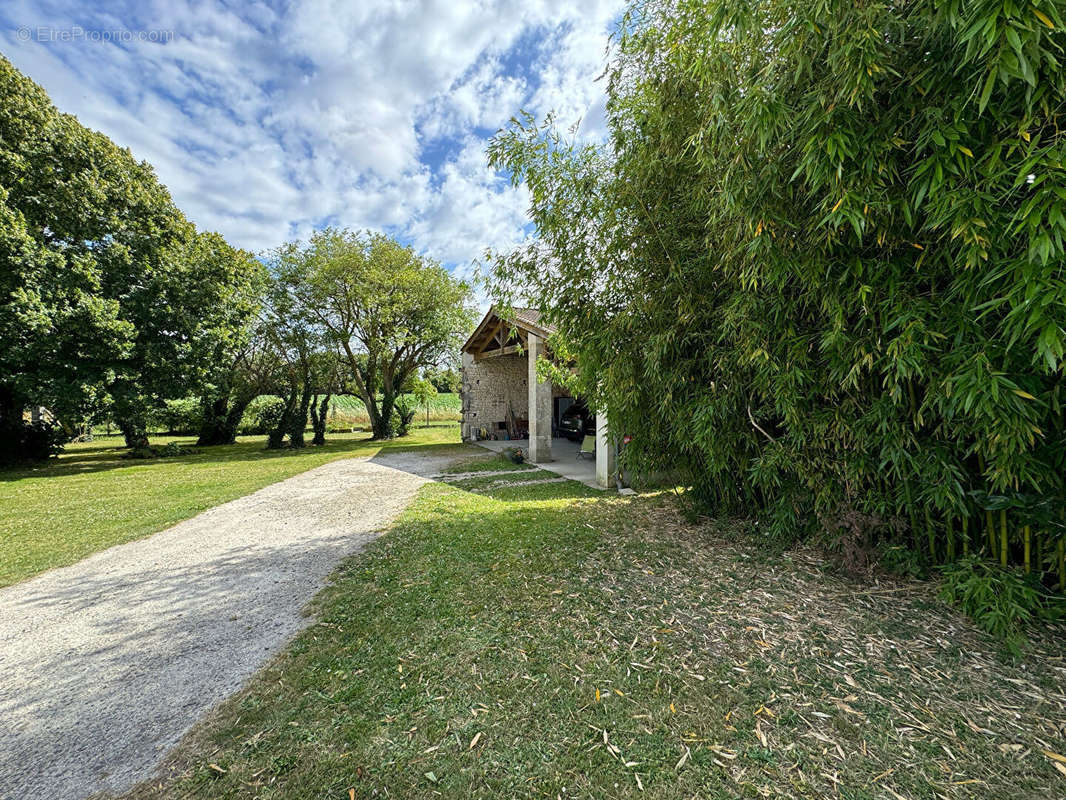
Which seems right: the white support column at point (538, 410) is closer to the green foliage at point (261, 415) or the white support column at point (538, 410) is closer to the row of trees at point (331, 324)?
the row of trees at point (331, 324)

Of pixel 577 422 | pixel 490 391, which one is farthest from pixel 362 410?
pixel 577 422

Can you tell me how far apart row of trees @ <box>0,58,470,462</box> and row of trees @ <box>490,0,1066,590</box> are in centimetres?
1049

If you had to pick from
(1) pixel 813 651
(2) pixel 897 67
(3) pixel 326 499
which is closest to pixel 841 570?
(1) pixel 813 651

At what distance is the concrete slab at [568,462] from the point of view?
289 inches

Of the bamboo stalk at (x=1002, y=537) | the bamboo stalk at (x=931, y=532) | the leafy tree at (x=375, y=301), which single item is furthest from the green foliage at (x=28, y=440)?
the bamboo stalk at (x=1002, y=537)

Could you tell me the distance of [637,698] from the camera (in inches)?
73.8

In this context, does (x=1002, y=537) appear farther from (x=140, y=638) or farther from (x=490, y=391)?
(x=490, y=391)

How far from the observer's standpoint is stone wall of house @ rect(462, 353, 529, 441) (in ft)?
43.8

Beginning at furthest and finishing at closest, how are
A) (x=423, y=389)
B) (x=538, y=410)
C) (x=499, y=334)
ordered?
1. (x=423, y=389)
2. (x=499, y=334)
3. (x=538, y=410)

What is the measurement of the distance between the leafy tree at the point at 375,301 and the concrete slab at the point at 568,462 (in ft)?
15.2

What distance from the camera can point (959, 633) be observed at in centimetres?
224

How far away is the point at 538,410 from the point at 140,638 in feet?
22.8

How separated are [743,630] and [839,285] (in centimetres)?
206

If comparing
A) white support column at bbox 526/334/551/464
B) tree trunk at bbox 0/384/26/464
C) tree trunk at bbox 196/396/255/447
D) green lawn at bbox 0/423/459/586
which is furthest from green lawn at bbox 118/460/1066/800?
tree trunk at bbox 196/396/255/447
